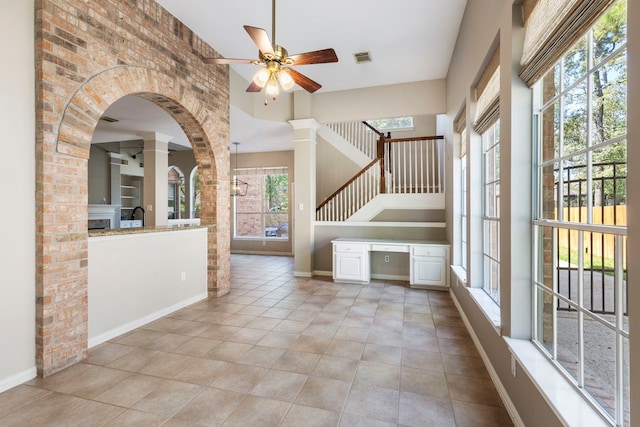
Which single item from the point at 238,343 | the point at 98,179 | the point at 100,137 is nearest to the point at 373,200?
the point at 238,343

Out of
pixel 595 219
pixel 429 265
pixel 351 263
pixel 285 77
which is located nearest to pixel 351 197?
pixel 351 263

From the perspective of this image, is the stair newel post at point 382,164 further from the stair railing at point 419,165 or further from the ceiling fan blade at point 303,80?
the ceiling fan blade at point 303,80

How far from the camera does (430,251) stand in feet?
16.7

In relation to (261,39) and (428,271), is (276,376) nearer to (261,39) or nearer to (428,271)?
(261,39)

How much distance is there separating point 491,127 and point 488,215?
0.85m

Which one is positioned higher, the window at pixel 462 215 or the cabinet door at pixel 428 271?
the window at pixel 462 215

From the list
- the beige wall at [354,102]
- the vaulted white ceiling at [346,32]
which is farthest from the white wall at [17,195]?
the beige wall at [354,102]

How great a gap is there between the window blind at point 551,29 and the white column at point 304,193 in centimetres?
429

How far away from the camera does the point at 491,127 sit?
2914 mm

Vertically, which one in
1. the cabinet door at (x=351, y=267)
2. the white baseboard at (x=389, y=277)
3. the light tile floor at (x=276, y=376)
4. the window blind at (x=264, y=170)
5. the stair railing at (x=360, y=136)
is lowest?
the light tile floor at (x=276, y=376)

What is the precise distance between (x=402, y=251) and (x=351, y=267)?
3.05ft

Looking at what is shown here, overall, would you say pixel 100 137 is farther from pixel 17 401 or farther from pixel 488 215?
pixel 488 215

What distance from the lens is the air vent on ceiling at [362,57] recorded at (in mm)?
4478

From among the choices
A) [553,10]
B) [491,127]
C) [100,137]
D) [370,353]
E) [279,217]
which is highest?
[100,137]
